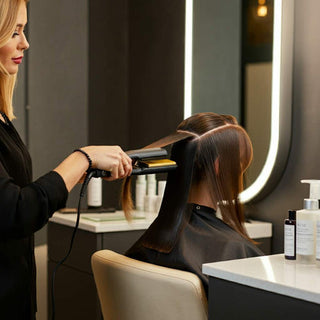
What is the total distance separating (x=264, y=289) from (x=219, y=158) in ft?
1.62

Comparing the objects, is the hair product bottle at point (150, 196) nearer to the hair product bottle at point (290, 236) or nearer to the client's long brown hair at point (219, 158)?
the client's long brown hair at point (219, 158)

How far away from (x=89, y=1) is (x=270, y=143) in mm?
1237

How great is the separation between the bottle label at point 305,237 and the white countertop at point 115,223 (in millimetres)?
954

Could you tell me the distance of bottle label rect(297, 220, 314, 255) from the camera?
1.28 meters

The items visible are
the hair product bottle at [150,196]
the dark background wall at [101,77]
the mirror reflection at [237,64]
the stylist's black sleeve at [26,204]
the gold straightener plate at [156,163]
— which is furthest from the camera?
the dark background wall at [101,77]

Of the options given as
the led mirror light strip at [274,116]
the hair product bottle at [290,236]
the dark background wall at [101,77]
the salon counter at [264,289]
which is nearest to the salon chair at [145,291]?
the salon counter at [264,289]

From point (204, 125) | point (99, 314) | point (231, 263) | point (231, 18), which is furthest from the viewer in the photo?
point (231, 18)

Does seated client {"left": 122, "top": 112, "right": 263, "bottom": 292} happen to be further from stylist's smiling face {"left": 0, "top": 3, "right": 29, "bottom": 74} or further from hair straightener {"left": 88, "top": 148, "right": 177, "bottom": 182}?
stylist's smiling face {"left": 0, "top": 3, "right": 29, "bottom": 74}

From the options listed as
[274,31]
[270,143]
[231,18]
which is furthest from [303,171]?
[231,18]

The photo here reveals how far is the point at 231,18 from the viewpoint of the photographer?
8.18 ft

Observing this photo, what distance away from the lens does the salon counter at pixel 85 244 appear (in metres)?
2.23

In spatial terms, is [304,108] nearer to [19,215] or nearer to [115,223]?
[115,223]

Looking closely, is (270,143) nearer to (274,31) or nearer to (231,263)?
(274,31)

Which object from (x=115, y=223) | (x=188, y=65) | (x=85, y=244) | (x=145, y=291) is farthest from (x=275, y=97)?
(x=145, y=291)
